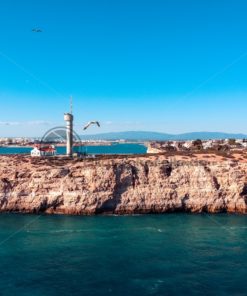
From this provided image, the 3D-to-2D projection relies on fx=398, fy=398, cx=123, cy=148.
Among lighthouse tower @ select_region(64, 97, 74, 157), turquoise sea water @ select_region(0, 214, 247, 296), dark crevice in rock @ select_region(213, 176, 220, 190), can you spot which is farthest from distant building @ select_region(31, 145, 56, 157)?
dark crevice in rock @ select_region(213, 176, 220, 190)

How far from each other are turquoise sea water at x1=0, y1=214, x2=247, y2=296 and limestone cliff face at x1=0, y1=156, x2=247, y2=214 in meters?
3.18

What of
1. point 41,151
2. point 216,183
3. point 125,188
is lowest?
point 125,188

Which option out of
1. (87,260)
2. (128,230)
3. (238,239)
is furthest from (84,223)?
(238,239)

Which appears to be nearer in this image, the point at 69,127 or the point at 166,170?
the point at 166,170

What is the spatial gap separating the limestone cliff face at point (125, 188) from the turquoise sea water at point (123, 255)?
3.18 m

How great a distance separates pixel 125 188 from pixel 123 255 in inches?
812

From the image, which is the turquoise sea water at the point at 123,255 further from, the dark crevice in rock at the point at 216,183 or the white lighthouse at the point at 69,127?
the white lighthouse at the point at 69,127

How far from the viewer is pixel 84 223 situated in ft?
167

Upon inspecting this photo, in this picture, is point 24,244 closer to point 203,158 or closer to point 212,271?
point 212,271

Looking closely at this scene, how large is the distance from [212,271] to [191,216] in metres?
21.0

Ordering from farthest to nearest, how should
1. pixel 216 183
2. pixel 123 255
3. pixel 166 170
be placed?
pixel 166 170 → pixel 216 183 → pixel 123 255

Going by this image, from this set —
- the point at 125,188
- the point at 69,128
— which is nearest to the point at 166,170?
the point at 125,188

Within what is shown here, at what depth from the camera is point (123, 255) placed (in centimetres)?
3819

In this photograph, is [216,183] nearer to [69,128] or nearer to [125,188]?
[125,188]
